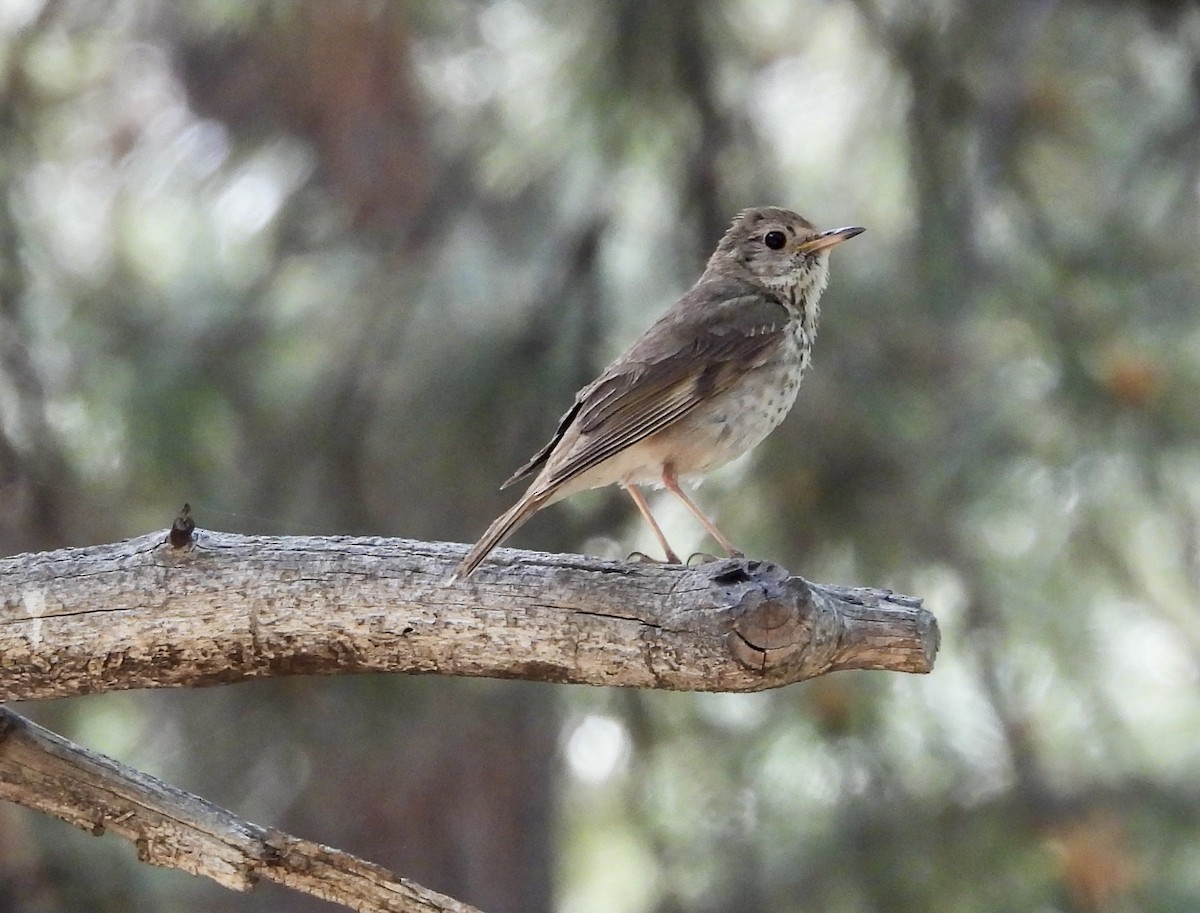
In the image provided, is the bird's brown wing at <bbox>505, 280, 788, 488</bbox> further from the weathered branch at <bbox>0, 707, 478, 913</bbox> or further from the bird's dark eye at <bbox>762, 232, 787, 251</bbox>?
the weathered branch at <bbox>0, 707, 478, 913</bbox>

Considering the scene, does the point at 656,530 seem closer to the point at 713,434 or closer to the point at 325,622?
the point at 713,434

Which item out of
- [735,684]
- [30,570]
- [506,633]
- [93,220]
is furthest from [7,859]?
[93,220]

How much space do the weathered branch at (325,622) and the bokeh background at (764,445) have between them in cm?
165

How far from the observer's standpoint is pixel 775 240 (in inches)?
181

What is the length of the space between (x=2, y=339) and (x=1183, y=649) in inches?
170

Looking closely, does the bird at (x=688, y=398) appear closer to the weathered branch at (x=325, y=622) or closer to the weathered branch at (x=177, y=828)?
the weathered branch at (x=325, y=622)

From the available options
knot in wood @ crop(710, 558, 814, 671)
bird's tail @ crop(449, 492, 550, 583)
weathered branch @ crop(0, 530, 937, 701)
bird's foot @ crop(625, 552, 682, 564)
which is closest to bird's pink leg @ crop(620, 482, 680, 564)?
bird's foot @ crop(625, 552, 682, 564)

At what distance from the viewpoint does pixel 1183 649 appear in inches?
246

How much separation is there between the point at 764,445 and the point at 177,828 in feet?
9.10

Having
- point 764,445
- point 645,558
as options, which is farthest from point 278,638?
point 764,445

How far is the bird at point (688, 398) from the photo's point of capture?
12.7 feet

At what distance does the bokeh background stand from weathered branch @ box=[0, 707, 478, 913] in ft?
5.36

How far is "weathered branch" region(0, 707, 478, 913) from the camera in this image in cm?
289

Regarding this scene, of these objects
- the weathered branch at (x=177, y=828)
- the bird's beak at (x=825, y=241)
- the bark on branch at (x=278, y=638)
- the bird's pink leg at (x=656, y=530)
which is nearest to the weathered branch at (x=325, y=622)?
the bark on branch at (x=278, y=638)
